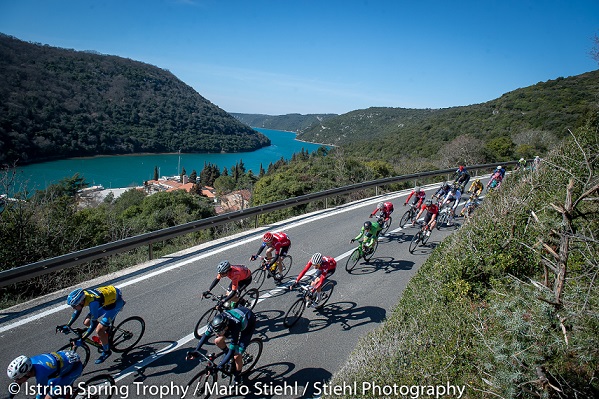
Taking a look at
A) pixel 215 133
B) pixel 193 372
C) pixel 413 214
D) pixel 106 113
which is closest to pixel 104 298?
pixel 193 372

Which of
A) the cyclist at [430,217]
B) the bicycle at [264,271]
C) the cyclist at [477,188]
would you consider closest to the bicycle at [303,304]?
the bicycle at [264,271]

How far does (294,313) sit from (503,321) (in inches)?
150

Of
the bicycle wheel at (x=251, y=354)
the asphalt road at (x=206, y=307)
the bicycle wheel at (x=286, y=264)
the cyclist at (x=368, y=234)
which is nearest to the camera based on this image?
the asphalt road at (x=206, y=307)

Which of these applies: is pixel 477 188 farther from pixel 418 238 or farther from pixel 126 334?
pixel 126 334

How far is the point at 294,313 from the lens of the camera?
6816mm

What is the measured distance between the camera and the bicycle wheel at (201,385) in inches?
191

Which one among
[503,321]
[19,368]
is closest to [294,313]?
[503,321]

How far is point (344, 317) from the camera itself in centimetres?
725

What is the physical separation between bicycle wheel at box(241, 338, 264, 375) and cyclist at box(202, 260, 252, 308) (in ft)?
2.59

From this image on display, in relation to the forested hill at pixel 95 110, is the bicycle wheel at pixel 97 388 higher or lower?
lower

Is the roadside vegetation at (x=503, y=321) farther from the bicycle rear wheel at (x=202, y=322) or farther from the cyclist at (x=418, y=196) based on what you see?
the cyclist at (x=418, y=196)

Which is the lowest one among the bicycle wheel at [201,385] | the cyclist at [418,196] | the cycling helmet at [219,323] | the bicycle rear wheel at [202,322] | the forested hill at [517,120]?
the bicycle wheel at [201,385]

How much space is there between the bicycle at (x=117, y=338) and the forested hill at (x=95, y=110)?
7485cm

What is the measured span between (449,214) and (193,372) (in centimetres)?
1215
